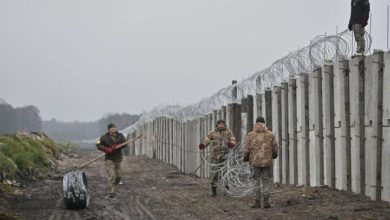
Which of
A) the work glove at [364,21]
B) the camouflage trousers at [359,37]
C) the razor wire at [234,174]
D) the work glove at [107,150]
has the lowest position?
the razor wire at [234,174]

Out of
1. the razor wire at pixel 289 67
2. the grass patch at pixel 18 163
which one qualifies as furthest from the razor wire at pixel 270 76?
the grass patch at pixel 18 163

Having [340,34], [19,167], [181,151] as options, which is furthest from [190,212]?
[181,151]

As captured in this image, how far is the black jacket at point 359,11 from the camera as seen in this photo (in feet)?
39.4

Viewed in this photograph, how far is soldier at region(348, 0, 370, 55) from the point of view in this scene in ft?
39.1

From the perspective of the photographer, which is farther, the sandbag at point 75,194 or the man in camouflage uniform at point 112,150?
the man in camouflage uniform at point 112,150

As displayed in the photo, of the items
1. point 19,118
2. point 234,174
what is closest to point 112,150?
point 234,174

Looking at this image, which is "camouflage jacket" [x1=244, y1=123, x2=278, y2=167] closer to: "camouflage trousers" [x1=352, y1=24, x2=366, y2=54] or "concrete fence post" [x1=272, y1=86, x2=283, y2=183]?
"camouflage trousers" [x1=352, y1=24, x2=366, y2=54]

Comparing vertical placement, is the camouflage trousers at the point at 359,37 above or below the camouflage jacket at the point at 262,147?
above

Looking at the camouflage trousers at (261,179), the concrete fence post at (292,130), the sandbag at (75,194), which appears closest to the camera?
the camouflage trousers at (261,179)

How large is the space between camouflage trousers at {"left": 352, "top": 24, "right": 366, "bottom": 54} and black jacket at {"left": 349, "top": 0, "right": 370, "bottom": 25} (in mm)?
88

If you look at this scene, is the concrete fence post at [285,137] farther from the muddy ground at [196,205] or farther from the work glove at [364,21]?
the work glove at [364,21]

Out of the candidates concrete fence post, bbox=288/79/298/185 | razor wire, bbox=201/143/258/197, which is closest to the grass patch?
razor wire, bbox=201/143/258/197

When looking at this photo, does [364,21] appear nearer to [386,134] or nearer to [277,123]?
[386,134]

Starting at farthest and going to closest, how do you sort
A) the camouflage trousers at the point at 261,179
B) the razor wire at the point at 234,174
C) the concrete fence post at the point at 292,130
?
the concrete fence post at the point at 292,130
the razor wire at the point at 234,174
the camouflage trousers at the point at 261,179
